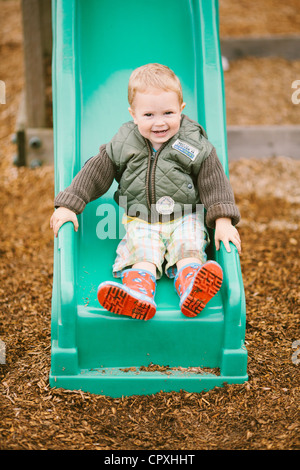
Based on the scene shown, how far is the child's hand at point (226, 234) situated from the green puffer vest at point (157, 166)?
261mm

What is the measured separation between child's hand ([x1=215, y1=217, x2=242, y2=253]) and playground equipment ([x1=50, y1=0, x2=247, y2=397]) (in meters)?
0.04

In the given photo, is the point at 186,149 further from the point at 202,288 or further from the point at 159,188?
the point at 202,288

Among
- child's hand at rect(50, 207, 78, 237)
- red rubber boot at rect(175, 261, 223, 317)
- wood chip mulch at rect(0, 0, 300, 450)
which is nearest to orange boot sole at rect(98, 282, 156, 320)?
red rubber boot at rect(175, 261, 223, 317)

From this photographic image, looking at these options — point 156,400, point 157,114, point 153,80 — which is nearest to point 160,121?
point 157,114

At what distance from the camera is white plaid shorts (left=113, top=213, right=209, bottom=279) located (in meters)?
2.90

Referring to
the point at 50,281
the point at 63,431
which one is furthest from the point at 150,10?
the point at 63,431

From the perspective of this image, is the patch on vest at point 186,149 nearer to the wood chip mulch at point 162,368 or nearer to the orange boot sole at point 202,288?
the orange boot sole at point 202,288

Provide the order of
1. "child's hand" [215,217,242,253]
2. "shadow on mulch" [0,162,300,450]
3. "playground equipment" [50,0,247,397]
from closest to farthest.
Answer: "shadow on mulch" [0,162,300,450] → "playground equipment" [50,0,247,397] → "child's hand" [215,217,242,253]

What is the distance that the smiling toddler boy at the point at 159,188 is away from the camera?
2826 mm

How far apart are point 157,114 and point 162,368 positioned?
1255 millimetres

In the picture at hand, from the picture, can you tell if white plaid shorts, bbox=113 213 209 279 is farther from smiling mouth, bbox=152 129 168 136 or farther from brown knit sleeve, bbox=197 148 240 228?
smiling mouth, bbox=152 129 168 136

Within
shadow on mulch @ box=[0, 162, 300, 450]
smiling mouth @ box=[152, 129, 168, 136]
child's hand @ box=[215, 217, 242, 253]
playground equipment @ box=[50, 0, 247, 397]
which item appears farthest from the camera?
smiling mouth @ box=[152, 129, 168, 136]

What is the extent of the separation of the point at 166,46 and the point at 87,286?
1.80 meters

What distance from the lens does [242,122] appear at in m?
5.87
